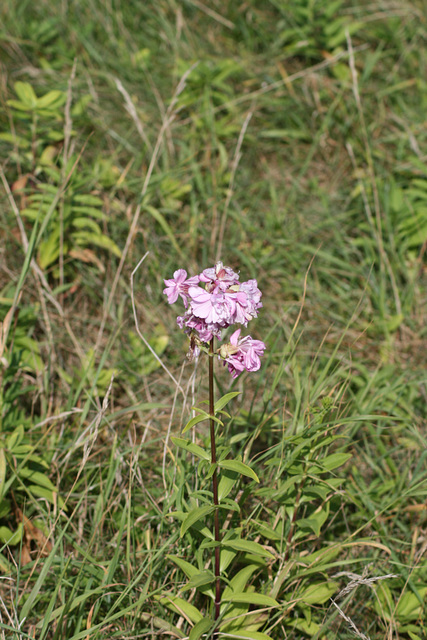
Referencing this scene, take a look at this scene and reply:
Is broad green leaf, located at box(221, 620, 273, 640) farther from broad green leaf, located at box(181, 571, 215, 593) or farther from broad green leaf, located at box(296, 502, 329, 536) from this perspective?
broad green leaf, located at box(296, 502, 329, 536)

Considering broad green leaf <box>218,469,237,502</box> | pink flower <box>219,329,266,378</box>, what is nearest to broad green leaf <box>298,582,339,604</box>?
broad green leaf <box>218,469,237,502</box>

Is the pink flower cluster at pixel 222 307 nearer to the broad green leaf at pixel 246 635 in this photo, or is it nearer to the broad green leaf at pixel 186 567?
the broad green leaf at pixel 186 567

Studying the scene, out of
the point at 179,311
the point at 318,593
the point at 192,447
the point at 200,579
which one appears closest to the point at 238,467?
the point at 192,447

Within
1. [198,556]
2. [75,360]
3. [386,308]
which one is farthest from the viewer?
[386,308]

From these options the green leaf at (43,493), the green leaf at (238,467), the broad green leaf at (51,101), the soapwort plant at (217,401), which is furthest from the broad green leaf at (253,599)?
the broad green leaf at (51,101)

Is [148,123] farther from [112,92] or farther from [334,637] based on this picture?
[334,637]

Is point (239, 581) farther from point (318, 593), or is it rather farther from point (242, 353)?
point (242, 353)

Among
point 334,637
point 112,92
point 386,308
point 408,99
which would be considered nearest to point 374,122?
point 408,99
